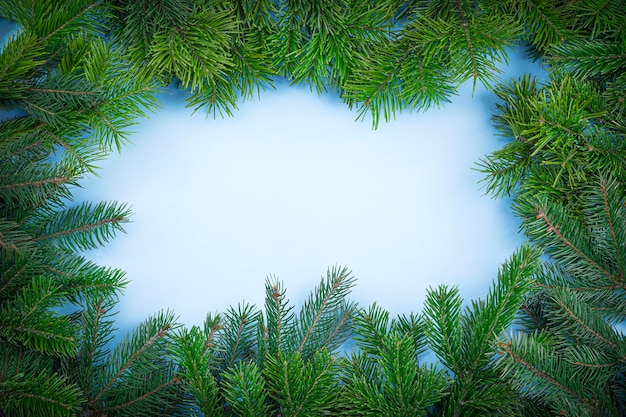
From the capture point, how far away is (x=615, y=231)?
0.84 m

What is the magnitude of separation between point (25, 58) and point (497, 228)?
735mm

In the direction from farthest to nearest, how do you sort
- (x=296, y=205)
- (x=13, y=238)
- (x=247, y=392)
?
(x=296, y=205)
(x=13, y=238)
(x=247, y=392)

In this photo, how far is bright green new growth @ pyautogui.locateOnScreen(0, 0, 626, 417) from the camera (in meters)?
0.77

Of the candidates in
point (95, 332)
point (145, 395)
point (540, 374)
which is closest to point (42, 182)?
point (95, 332)

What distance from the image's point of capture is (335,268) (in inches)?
35.5

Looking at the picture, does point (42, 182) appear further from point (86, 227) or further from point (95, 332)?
point (95, 332)

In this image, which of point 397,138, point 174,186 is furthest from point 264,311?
point 397,138

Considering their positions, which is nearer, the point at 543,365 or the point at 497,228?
the point at 543,365

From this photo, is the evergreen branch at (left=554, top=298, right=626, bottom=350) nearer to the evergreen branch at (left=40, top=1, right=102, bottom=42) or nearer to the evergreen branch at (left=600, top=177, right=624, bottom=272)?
the evergreen branch at (left=600, top=177, right=624, bottom=272)

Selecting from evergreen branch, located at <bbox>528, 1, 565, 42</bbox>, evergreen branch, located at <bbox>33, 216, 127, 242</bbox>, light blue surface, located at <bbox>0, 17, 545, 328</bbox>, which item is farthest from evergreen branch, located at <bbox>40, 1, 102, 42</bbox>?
evergreen branch, located at <bbox>528, 1, 565, 42</bbox>

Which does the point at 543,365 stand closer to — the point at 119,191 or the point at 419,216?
the point at 419,216

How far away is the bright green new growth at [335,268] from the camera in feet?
2.51

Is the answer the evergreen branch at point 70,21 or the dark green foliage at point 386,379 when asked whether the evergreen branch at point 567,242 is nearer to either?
the dark green foliage at point 386,379

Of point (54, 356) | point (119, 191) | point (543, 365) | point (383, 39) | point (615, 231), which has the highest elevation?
point (383, 39)
